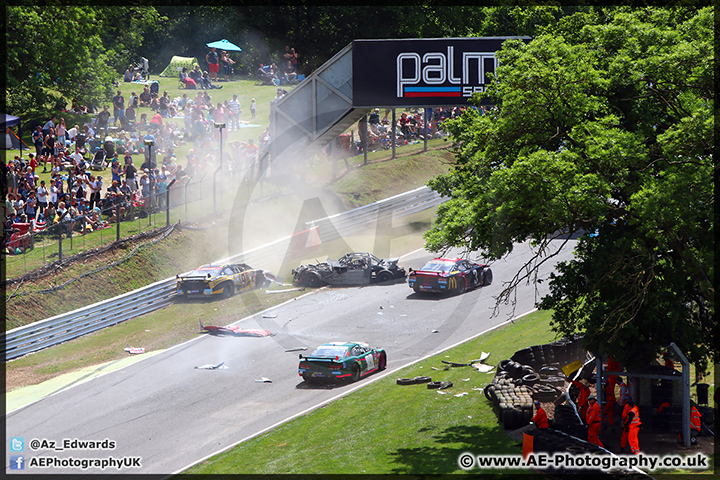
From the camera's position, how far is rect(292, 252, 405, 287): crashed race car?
110 feet

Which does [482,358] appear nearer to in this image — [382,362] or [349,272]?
[382,362]

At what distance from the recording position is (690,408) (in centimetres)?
1689

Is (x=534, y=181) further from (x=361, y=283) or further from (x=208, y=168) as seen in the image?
(x=208, y=168)

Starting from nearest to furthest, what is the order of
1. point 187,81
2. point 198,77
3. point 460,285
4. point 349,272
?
1. point 460,285
2. point 349,272
3. point 187,81
4. point 198,77

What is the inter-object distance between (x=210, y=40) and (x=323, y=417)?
188 feet

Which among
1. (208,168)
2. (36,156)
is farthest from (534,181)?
(36,156)

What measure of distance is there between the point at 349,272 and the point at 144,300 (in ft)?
28.5

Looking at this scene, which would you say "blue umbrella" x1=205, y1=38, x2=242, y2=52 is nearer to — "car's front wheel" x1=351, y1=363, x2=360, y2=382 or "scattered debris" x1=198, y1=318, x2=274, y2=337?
"scattered debris" x1=198, y1=318, x2=274, y2=337

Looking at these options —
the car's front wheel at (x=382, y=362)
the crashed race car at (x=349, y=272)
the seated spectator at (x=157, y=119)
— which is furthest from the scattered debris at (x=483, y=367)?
the seated spectator at (x=157, y=119)

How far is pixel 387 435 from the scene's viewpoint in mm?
19438

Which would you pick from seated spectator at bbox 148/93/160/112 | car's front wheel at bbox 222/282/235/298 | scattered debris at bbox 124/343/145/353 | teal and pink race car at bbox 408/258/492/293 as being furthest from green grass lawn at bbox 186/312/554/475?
seated spectator at bbox 148/93/160/112

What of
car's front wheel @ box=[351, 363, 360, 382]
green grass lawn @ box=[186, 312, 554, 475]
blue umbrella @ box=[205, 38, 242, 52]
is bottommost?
green grass lawn @ box=[186, 312, 554, 475]

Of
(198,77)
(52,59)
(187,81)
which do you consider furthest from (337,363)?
(198,77)

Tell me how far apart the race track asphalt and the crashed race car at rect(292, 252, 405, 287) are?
0.53 m
